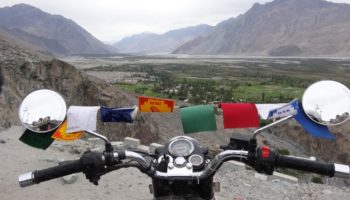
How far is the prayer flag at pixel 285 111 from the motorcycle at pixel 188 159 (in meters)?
0.06

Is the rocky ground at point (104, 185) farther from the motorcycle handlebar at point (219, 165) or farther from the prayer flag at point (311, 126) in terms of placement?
the prayer flag at point (311, 126)

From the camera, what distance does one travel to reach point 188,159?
7.61ft

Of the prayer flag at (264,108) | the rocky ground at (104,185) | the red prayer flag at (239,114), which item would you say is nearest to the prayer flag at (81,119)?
the red prayer flag at (239,114)

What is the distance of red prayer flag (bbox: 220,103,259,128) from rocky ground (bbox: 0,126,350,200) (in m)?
4.98

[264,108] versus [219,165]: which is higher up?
[264,108]

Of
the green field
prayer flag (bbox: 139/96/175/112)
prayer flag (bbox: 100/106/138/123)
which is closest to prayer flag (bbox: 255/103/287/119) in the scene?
prayer flag (bbox: 139/96/175/112)

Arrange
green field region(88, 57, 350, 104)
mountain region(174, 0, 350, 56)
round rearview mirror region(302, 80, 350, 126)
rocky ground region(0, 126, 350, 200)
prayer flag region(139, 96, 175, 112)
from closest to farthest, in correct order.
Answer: round rearview mirror region(302, 80, 350, 126) → prayer flag region(139, 96, 175, 112) → rocky ground region(0, 126, 350, 200) → green field region(88, 57, 350, 104) → mountain region(174, 0, 350, 56)

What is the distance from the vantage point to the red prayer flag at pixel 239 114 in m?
2.82

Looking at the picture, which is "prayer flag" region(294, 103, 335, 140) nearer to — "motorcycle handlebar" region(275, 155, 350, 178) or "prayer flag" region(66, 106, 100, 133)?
"motorcycle handlebar" region(275, 155, 350, 178)

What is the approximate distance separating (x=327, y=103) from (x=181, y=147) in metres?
0.87

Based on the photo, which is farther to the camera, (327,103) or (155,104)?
(155,104)

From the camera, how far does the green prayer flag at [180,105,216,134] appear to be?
282cm

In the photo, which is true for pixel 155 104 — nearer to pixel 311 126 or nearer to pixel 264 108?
pixel 264 108

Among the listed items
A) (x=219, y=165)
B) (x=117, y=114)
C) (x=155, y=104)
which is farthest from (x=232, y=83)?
(x=219, y=165)
